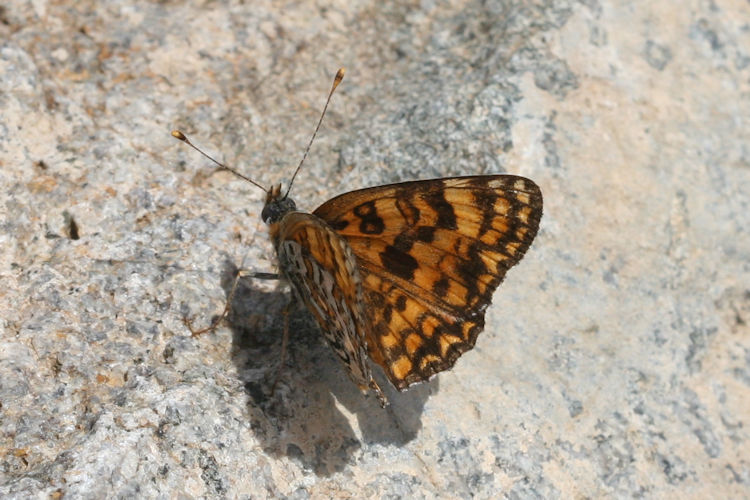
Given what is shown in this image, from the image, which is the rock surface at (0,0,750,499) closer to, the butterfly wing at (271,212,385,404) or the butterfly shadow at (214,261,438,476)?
the butterfly shadow at (214,261,438,476)

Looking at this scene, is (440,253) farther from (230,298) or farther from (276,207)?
(230,298)

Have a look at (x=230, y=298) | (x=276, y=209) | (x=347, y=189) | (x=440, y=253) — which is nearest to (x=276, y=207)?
(x=276, y=209)

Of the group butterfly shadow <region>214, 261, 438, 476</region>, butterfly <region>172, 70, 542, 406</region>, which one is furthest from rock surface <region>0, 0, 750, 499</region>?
butterfly <region>172, 70, 542, 406</region>

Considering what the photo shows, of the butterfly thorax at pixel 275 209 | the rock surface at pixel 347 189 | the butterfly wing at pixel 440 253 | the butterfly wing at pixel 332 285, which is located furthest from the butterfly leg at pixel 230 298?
the butterfly wing at pixel 440 253

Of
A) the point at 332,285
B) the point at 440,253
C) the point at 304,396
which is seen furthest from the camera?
the point at 440,253

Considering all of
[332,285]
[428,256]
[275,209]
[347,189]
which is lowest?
[347,189]

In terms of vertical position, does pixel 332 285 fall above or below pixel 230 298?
above
